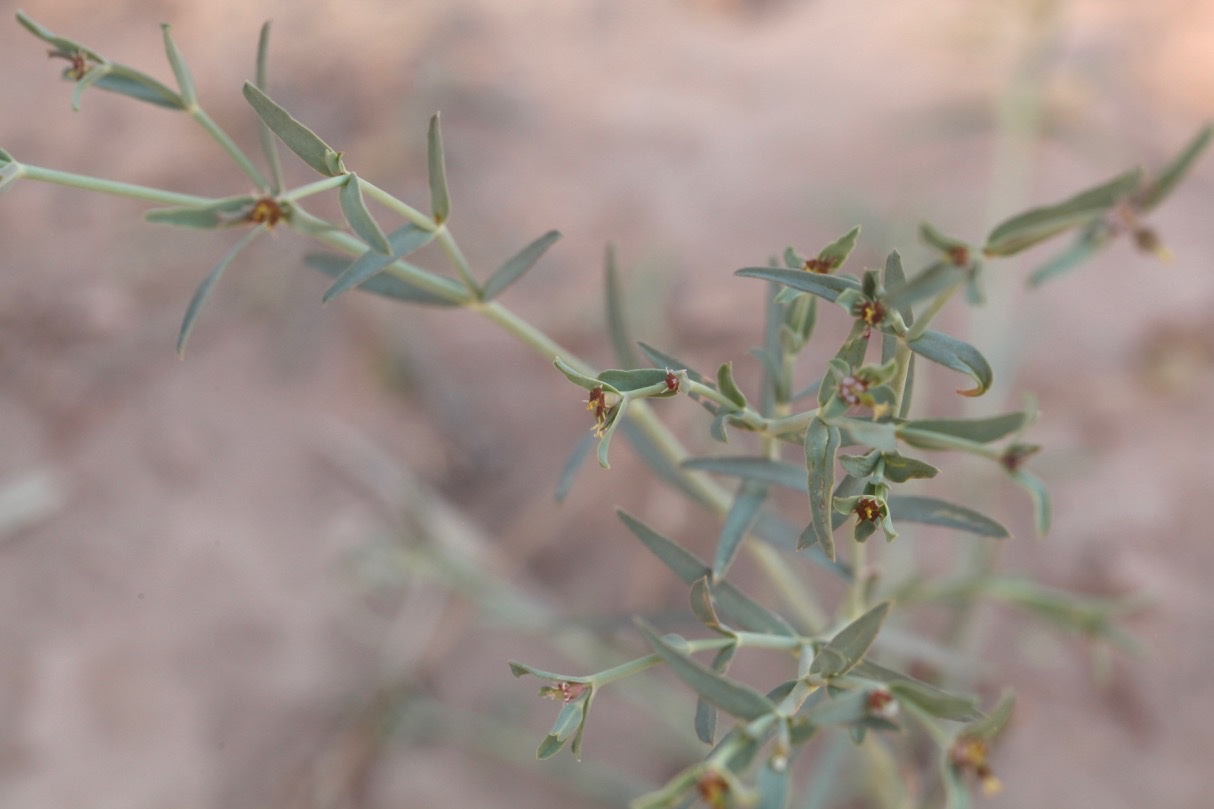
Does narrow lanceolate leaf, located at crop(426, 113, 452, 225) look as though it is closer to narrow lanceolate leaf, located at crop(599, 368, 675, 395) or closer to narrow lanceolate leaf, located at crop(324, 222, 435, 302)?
narrow lanceolate leaf, located at crop(324, 222, 435, 302)

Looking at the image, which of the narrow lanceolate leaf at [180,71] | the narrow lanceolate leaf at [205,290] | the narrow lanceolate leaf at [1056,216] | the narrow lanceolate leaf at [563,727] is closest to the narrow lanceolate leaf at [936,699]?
the narrow lanceolate leaf at [563,727]

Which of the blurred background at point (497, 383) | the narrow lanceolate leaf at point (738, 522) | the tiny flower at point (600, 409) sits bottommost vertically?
the blurred background at point (497, 383)

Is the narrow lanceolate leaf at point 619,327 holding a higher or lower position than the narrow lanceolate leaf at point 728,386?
lower

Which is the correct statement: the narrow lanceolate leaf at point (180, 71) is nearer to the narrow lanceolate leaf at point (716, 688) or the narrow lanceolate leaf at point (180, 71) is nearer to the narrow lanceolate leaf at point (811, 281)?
the narrow lanceolate leaf at point (811, 281)

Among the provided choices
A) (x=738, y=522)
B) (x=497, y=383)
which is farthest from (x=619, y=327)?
(x=497, y=383)

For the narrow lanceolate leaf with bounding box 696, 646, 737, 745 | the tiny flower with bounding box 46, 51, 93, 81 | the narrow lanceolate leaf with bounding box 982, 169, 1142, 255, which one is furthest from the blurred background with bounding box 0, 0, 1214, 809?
the tiny flower with bounding box 46, 51, 93, 81

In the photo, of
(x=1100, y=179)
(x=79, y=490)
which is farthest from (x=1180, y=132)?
(x=79, y=490)
